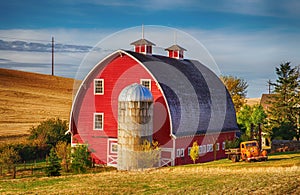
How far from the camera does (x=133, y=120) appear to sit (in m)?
31.8

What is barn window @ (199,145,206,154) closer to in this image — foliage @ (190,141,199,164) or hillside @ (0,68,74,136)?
foliage @ (190,141,199,164)

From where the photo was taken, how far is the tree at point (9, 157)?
112 feet

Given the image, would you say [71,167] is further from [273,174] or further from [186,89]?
[273,174]

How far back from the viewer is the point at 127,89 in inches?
1264

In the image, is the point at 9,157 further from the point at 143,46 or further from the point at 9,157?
the point at 143,46

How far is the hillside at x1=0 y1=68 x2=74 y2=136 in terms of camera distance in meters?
51.0

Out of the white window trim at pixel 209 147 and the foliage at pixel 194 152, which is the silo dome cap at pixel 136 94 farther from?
the white window trim at pixel 209 147

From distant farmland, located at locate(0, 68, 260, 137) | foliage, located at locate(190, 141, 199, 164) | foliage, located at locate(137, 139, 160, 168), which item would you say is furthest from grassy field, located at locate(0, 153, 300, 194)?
distant farmland, located at locate(0, 68, 260, 137)

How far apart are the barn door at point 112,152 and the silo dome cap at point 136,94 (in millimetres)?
4406

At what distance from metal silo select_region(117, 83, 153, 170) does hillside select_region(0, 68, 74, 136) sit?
17571 millimetres

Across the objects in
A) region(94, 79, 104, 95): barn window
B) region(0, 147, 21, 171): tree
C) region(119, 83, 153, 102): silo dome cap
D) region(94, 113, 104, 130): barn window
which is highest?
region(94, 79, 104, 95): barn window

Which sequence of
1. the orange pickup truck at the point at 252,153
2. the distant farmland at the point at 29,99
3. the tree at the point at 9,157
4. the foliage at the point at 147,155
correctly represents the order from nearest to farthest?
the orange pickup truck at the point at 252,153 → the foliage at the point at 147,155 → the tree at the point at 9,157 → the distant farmland at the point at 29,99

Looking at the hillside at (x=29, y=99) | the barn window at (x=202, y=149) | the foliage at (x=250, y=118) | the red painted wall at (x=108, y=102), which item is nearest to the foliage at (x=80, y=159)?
the red painted wall at (x=108, y=102)

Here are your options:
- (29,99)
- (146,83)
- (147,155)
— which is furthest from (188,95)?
(29,99)
